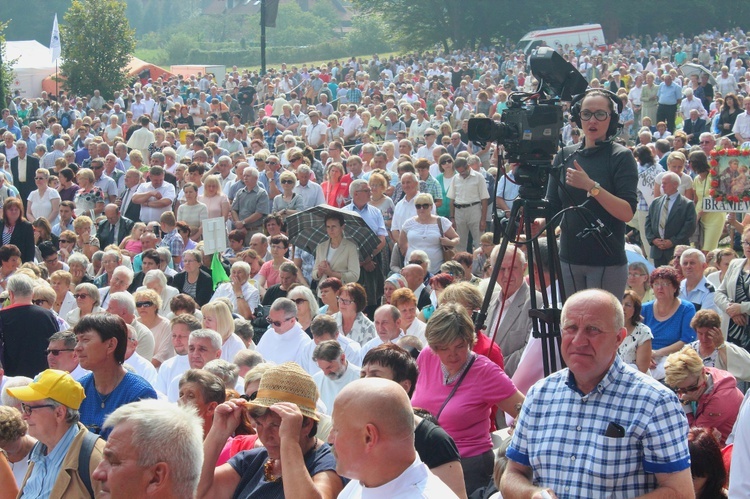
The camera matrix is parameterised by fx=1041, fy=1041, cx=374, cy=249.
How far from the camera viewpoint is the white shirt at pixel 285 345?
7957mm

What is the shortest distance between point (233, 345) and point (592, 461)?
5.08 meters

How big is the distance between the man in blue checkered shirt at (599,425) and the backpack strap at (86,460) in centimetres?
192

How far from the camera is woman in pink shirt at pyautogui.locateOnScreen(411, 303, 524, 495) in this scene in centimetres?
512

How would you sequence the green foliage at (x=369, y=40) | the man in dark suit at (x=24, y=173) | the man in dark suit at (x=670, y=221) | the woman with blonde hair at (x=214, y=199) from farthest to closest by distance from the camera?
1. the green foliage at (x=369, y=40)
2. the man in dark suit at (x=24, y=173)
3. the woman with blonde hair at (x=214, y=199)
4. the man in dark suit at (x=670, y=221)

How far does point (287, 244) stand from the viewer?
35.8ft

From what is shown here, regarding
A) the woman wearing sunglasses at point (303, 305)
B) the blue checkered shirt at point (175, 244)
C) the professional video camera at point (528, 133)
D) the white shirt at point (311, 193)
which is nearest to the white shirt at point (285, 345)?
the woman wearing sunglasses at point (303, 305)

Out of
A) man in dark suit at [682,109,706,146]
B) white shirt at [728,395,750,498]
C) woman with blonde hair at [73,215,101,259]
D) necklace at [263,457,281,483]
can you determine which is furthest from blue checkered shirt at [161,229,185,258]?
man in dark suit at [682,109,706,146]

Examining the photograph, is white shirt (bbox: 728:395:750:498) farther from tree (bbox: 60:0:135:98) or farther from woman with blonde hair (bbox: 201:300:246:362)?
tree (bbox: 60:0:135:98)

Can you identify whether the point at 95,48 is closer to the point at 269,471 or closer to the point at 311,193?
the point at 311,193

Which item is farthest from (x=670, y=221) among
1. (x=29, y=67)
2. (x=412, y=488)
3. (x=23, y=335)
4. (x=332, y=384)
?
(x=29, y=67)

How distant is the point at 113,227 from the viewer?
13133mm

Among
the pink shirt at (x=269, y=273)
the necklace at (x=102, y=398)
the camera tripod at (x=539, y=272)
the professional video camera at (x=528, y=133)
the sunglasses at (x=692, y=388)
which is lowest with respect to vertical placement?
the pink shirt at (x=269, y=273)

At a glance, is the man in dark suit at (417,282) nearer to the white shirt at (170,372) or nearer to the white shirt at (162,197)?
the white shirt at (170,372)

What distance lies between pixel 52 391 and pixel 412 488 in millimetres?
2163
